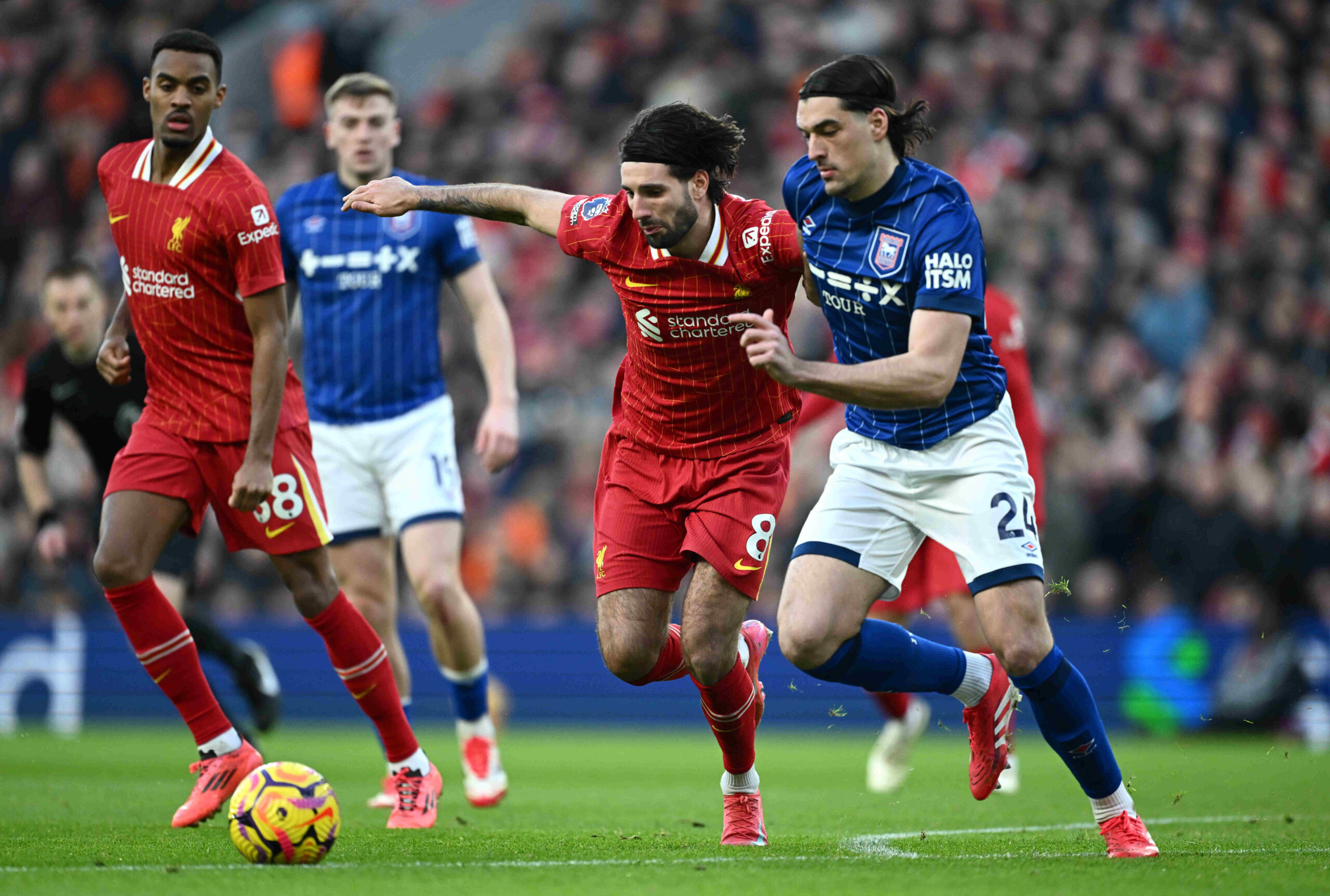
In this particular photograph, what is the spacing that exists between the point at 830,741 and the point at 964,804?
5.18 m

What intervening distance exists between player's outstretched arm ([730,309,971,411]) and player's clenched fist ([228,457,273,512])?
1.99m

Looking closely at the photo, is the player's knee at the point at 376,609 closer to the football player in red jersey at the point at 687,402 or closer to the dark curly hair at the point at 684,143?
the football player in red jersey at the point at 687,402

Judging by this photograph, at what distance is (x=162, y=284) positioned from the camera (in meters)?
5.74

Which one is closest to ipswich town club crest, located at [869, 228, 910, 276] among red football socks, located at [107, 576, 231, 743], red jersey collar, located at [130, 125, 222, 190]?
red jersey collar, located at [130, 125, 222, 190]

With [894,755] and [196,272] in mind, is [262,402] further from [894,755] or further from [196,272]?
[894,755]

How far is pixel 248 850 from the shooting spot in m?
4.66

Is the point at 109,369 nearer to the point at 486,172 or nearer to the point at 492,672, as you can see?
the point at 492,672

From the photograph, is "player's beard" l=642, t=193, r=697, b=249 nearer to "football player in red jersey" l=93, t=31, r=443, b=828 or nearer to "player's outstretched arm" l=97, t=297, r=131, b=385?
"football player in red jersey" l=93, t=31, r=443, b=828

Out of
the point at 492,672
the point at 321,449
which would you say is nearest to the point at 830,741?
the point at 492,672

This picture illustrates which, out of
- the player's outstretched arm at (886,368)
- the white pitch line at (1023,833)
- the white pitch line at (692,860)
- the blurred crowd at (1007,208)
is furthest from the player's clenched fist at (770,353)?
the blurred crowd at (1007,208)

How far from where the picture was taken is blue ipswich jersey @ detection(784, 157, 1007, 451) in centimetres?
481

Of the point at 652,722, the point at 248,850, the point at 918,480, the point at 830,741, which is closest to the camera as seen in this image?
the point at 248,850

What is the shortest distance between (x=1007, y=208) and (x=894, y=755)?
28.5 ft

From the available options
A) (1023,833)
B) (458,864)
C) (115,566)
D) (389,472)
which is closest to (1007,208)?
(389,472)
